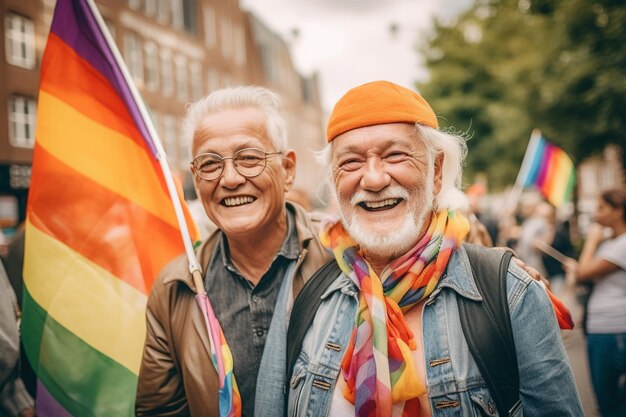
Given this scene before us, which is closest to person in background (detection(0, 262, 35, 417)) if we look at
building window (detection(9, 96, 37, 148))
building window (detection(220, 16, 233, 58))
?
building window (detection(9, 96, 37, 148))

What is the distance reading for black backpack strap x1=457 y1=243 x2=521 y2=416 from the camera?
5.28ft

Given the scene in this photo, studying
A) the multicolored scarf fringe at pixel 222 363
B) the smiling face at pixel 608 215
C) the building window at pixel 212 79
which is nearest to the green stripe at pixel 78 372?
the multicolored scarf fringe at pixel 222 363

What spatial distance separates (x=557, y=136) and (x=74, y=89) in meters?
15.2

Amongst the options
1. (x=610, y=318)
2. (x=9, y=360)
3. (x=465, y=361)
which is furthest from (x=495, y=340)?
(x=610, y=318)

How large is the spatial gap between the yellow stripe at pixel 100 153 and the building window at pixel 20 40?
42.8 ft

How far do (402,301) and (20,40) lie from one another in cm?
1504

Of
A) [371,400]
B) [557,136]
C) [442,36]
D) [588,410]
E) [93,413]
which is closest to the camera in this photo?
[371,400]

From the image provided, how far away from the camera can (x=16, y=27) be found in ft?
43.9

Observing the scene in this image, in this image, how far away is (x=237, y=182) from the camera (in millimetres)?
2133

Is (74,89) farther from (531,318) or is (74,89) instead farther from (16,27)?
(16,27)

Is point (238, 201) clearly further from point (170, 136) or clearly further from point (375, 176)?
point (170, 136)

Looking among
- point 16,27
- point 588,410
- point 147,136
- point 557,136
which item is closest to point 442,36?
point 557,136

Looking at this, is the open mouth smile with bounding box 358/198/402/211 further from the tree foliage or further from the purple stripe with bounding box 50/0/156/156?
the tree foliage

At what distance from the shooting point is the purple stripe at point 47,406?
234 cm
